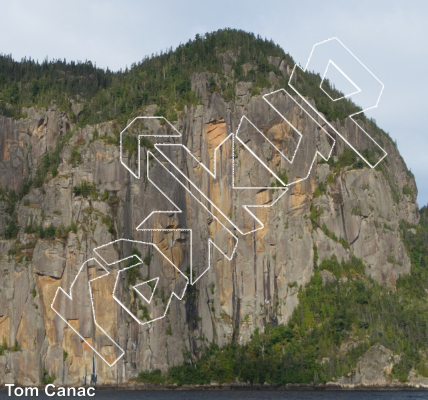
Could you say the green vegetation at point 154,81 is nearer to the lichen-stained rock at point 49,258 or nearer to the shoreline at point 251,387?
the lichen-stained rock at point 49,258

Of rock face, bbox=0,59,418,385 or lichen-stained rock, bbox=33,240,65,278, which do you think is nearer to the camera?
rock face, bbox=0,59,418,385

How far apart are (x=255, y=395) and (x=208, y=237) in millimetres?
33700

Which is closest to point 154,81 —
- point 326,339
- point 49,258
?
point 49,258

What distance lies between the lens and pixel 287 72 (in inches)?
5655

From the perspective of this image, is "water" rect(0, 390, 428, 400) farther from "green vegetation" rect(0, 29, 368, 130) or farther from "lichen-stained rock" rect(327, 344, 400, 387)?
"green vegetation" rect(0, 29, 368, 130)

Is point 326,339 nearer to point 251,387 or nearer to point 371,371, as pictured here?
point 371,371

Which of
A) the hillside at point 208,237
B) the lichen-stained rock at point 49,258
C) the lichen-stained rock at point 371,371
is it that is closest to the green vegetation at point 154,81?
the hillside at point 208,237

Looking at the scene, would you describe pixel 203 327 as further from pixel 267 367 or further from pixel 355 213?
pixel 355 213

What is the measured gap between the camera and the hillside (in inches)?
4437

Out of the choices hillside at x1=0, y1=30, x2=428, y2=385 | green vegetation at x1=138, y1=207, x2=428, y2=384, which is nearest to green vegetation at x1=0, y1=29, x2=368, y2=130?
hillside at x1=0, y1=30, x2=428, y2=385

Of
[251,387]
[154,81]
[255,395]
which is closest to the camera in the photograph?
[255,395]

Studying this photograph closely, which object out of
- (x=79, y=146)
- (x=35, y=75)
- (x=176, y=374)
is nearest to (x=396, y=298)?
(x=176, y=374)

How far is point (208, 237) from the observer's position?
4975 inches

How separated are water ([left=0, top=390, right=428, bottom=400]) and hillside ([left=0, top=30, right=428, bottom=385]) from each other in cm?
557
